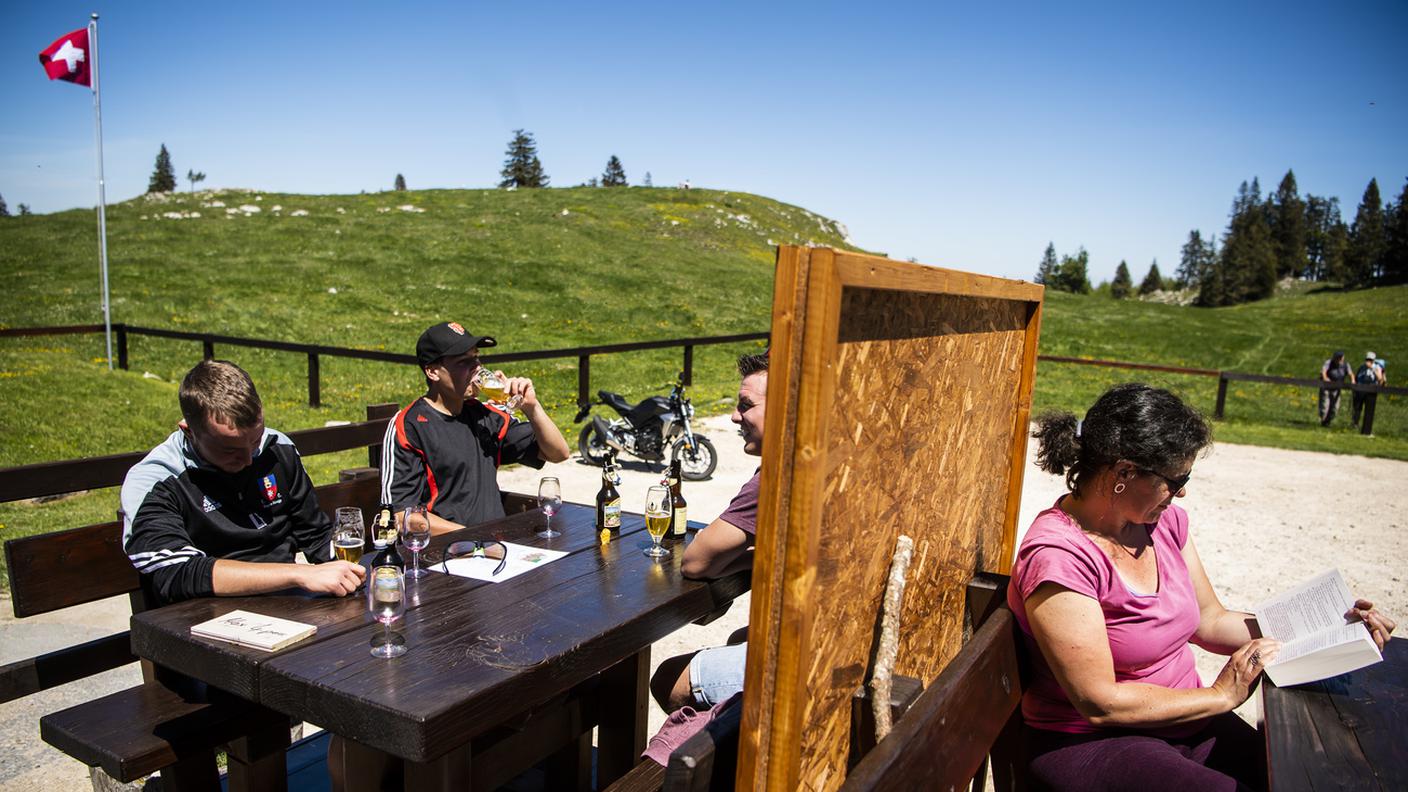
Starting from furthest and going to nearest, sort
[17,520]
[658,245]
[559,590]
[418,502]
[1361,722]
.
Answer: [658,245] < [17,520] < [418,502] < [559,590] < [1361,722]

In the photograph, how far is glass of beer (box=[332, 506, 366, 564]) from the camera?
278cm

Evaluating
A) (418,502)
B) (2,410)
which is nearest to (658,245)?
(2,410)

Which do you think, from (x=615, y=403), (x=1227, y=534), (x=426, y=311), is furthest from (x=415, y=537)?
(x=426, y=311)

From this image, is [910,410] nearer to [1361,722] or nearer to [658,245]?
[1361,722]

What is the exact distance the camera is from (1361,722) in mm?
2289

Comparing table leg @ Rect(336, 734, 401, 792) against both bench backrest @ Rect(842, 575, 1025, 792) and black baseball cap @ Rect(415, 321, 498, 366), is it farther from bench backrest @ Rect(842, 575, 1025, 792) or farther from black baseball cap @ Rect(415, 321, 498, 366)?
black baseball cap @ Rect(415, 321, 498, 366)

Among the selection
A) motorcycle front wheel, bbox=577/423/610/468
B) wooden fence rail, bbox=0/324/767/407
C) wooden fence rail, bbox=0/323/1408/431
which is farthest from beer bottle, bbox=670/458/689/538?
wooden fence rail, bbox=0/324/767/407

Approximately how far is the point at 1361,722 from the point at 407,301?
24.9 meters

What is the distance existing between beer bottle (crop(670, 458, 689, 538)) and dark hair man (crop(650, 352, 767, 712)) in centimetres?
50

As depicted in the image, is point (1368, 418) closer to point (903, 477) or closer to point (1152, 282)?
point (903, 477)

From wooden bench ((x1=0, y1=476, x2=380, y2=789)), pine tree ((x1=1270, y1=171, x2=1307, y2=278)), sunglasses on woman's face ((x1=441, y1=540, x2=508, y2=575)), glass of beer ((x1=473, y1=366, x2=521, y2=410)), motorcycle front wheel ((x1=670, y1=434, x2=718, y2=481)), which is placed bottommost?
motorcycle front wheel ((x1=670, y1=434, x2=718, y2=481))

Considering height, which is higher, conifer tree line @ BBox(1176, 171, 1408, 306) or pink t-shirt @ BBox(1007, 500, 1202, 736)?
conifer tree line @ BBox(1176, 171, 1408, 306)

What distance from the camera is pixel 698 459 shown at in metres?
8.84

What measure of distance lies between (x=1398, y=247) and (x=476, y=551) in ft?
304
